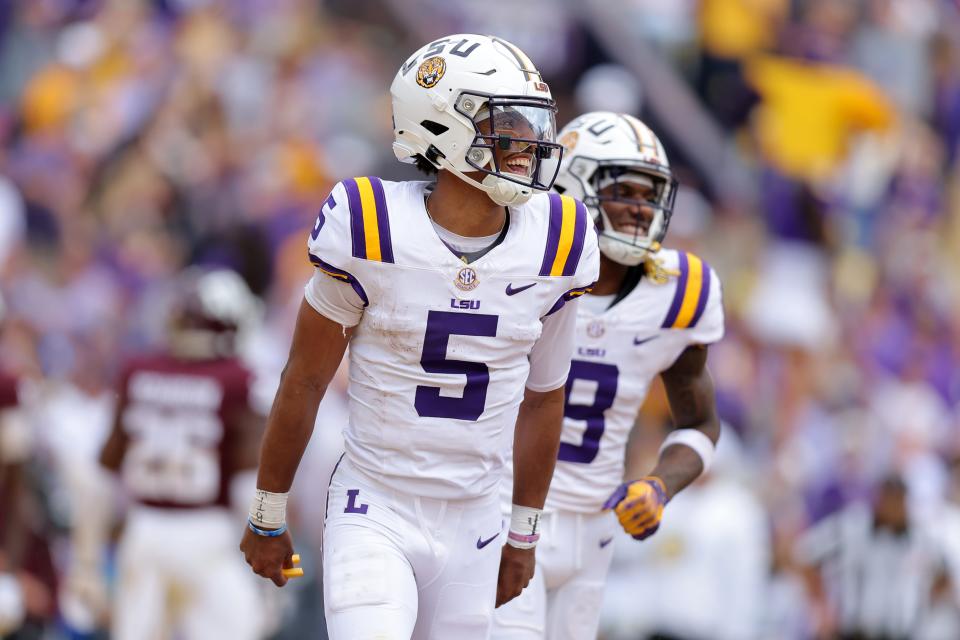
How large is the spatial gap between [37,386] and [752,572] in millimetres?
3963

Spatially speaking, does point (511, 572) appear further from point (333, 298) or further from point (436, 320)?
point (333, 298)

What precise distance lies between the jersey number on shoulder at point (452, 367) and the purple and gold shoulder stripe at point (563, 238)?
0.22 meters

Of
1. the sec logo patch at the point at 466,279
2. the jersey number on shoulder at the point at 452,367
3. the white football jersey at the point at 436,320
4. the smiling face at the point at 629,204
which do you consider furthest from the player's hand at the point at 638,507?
the sec logo patch at the point at 466,279

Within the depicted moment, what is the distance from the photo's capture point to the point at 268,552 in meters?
4.46

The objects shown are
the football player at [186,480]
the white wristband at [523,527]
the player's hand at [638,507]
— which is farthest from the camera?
the football player at [186,480]

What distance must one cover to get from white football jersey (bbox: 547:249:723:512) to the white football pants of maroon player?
2883 millimetres

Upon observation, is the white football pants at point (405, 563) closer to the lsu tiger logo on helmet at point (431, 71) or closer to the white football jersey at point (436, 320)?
the white football jersey at point (436, 320)

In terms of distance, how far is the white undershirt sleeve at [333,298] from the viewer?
4297 mm

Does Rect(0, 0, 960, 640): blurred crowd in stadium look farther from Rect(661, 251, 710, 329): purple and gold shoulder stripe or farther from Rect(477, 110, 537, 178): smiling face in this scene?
Rect(477, 110, 537, 178): smiling face

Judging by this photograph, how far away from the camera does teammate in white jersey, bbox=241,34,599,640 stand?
4281 millimetres

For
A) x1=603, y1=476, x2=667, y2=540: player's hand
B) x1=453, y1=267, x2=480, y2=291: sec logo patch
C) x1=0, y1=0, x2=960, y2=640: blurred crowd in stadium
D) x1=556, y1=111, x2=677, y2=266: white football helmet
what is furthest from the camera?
x1=0, y1=0, x2=960, y2=640: blurred crowd in stadium

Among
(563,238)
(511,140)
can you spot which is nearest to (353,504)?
(563,238)

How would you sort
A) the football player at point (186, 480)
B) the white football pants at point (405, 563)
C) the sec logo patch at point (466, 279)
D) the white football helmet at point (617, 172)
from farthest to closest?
the football player at point (186, 480)
the white football helmet at point (617, 172)
the sec logo patch at point (466, 279)
the white football pants at point (405, 563)

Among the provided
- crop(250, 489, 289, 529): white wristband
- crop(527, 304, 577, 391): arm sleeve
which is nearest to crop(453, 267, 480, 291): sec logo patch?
crop(527, 304, 577, 391): arm sleeve
